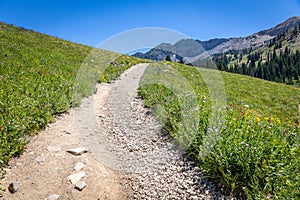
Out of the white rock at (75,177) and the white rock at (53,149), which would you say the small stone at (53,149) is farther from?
the white rock at (75,177)

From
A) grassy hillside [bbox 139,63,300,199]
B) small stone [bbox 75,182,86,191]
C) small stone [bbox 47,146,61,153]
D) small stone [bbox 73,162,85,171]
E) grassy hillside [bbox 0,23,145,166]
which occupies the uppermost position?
grassy hillside [bbox 0,23,145,166]

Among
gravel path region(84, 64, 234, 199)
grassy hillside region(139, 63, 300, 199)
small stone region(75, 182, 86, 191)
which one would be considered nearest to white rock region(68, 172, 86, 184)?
small stone region(75, 182, 86, 191)

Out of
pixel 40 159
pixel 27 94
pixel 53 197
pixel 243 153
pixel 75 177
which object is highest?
pixel 27 94

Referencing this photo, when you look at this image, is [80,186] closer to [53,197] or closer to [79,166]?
[53,197]

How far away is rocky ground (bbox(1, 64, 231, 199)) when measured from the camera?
5152 millimetres

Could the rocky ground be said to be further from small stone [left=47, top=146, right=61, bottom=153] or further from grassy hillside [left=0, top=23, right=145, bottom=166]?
grassy hillside [left=0, top=23, right=145, bottom=166]

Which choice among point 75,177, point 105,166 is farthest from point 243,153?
point 75,177

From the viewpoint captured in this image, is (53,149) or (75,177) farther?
(53,149)

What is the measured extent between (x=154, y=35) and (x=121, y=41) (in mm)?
1444

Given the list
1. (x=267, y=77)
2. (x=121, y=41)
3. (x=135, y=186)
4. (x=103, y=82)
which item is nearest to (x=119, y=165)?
A: (x=135, y=186)

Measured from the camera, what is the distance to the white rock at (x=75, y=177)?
17.5ft

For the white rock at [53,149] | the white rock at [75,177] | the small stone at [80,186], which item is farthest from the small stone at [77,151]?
the small stone at [80,186]

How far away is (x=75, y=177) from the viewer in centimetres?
545

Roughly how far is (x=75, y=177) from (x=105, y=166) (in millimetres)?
1016
